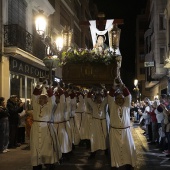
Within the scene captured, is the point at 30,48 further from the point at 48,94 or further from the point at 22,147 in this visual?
the point at 48,94

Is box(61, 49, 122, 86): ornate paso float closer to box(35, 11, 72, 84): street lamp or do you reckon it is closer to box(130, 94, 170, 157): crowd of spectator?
box(35, 11, 72, 84): street lamp

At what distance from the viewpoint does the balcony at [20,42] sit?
1777cm

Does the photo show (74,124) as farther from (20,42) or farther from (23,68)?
(23,68)

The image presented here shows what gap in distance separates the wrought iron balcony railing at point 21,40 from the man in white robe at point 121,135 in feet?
33.2

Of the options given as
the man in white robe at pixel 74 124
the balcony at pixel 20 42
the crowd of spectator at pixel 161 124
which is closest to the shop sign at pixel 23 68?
the balcony at pixel 20 42

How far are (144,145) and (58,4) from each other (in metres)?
17.6

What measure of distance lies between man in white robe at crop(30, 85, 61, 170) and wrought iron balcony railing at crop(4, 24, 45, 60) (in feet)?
31.3

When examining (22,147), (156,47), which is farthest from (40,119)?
(156,47)

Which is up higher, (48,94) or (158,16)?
(158,16)

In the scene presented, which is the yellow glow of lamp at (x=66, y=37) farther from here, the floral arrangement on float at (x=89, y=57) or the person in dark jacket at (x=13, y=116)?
the person in dark jacket at (x=13, y=116)

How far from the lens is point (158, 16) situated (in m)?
32.3

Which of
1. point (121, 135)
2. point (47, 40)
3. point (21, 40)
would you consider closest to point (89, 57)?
point (47, 40)

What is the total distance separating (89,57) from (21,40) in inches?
321

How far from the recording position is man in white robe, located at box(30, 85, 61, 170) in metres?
8.80
